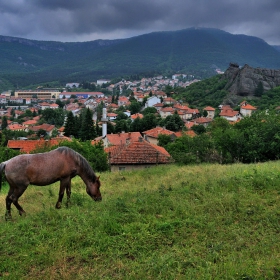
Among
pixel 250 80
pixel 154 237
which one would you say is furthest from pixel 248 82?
pixel 154 237

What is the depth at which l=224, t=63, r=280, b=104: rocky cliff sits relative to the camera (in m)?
94.2

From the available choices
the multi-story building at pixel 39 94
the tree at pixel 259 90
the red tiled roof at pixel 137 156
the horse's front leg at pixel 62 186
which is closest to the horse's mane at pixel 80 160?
the horse's front leg at pixel 62 186

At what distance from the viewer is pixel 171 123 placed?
63.3 metres

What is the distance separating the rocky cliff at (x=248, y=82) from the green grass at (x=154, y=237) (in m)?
89.5

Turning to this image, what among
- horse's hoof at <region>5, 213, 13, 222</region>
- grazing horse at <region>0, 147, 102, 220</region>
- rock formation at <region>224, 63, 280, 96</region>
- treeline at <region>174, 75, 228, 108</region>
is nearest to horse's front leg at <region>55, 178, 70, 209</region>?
grazing horse at <region>0, 147, 102, 220</region>

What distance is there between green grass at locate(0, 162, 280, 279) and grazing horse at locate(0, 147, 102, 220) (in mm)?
684

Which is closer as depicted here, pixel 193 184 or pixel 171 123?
pixel 193 184

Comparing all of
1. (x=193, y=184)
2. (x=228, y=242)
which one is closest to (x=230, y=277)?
(x=228, y=242)

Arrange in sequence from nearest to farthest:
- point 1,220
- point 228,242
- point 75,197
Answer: point 228,242 < point 1,220 < point 75,197

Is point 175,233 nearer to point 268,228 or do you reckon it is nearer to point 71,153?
point 268,228

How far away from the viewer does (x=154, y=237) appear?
5641mm

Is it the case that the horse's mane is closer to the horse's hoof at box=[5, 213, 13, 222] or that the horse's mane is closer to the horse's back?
the horse's back

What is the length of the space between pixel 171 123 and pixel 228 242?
191 feet

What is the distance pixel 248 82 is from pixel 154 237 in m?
98.1
